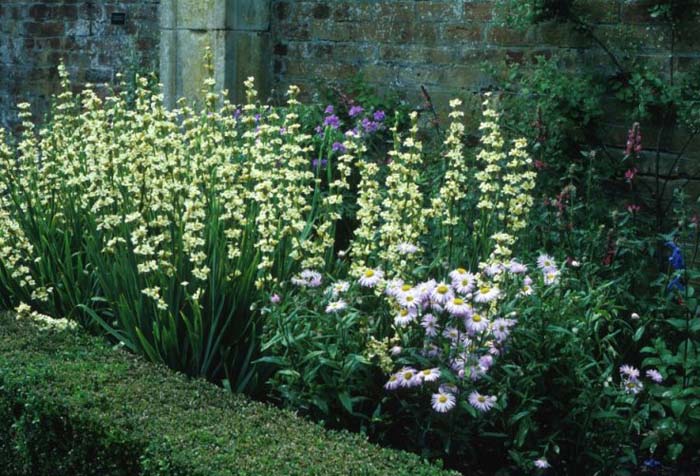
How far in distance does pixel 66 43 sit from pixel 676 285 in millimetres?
6992

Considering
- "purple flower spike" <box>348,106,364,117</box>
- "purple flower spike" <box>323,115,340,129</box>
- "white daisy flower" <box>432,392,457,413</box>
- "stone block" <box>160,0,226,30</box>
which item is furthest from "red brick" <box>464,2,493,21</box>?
"white daisy flower" <box>432,392,457,413</box>

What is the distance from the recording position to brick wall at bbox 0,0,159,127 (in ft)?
30.6

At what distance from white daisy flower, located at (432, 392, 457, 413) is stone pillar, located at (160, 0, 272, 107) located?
15.1 ft

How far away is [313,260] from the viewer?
4.45 m

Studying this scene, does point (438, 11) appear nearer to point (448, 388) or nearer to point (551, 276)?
point (551, 276)

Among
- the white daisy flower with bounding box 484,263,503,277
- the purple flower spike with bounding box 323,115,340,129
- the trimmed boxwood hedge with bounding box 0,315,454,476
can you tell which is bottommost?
the trimmed boxwood hedge with bounding box 0,315,454,476

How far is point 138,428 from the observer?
357 cm

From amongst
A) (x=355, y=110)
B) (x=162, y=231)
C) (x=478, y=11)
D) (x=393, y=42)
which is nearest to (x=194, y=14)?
(x=393, y=42)

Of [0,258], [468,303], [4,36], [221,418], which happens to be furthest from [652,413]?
[4,36]

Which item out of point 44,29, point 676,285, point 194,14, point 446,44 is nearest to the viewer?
point 676,285

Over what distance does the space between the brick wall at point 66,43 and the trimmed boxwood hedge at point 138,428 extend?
5.38 meters

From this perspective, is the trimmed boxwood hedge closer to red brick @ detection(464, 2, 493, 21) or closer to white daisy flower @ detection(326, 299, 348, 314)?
white daisy flower @ detection(326, 299, 348, 314)

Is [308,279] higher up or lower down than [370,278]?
lower down

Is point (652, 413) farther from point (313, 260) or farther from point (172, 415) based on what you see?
point (172, 415)
